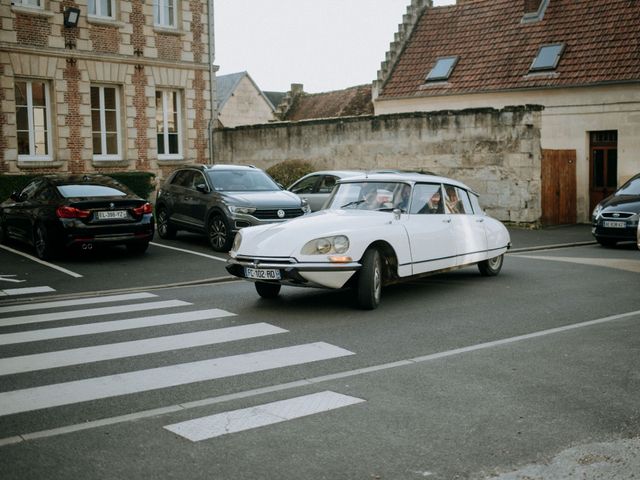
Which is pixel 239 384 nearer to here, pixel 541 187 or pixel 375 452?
pixel 375 452

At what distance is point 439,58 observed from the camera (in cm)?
3328

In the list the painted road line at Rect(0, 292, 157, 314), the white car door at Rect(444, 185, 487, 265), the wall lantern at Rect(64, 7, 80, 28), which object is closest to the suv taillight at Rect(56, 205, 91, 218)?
the painted road line at Rect(0, 292, 157, 314)

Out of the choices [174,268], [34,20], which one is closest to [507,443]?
[174,268]

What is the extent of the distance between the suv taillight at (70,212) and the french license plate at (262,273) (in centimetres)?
595

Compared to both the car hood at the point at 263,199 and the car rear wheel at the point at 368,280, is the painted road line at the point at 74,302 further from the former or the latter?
the car hood at the point at 263,199

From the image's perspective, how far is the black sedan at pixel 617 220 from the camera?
1761 cm

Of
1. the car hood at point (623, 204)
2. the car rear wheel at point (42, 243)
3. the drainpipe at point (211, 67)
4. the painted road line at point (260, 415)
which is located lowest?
the painted road line at point (260, 415)

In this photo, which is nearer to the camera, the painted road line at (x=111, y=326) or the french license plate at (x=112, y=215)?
the painted road line at (x=111, y=326)

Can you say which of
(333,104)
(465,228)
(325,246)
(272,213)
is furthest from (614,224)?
(333,104)

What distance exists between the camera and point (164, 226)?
1867 centimetres

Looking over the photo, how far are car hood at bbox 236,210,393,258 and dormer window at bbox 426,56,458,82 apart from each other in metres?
22.9

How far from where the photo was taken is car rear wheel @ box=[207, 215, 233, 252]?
16.0 meters

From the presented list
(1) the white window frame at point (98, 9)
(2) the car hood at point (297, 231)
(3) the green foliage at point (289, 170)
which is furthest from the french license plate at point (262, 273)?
(1) the white window frame at point (98, 9)

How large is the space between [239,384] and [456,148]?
716 inches
